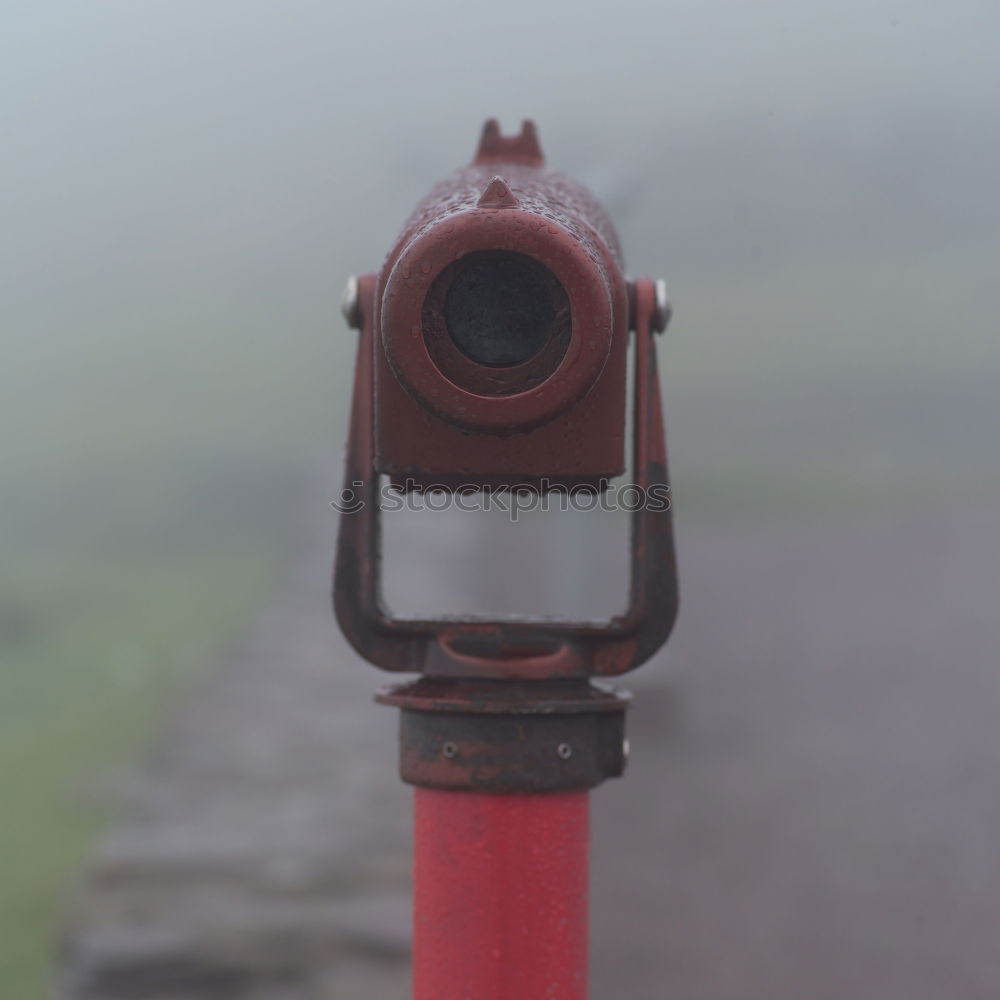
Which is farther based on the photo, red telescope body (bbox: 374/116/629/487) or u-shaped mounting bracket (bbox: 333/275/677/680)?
u-shaped mounting bracket (bbox: 333/275/677/680)

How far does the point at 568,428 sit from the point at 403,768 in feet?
1.01

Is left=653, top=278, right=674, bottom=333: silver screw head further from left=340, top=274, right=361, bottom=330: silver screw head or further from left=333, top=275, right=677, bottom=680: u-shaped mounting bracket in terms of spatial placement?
left=340, top=274, right=361, bottom=330: silver screw head

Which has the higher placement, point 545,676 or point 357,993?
point 545,676

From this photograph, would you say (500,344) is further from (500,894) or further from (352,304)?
(500,894)

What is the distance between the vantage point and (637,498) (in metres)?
1.17

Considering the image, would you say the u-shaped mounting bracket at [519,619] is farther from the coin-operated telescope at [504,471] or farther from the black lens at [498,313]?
the black lens at [498,313]

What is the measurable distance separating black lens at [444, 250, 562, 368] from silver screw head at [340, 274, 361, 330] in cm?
18

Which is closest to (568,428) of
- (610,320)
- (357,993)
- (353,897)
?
(610,320)

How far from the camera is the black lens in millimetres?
1026

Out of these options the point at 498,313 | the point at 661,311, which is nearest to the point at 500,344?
the point at 498,313

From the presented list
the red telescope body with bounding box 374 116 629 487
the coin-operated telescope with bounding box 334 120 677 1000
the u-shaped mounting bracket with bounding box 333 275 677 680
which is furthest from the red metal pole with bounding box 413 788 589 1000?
the red telescope body with bounding box 374 116 629 487

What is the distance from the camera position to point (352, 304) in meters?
1.18

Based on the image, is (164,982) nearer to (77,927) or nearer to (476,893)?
(77,927)

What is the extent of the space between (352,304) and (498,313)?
20cm
